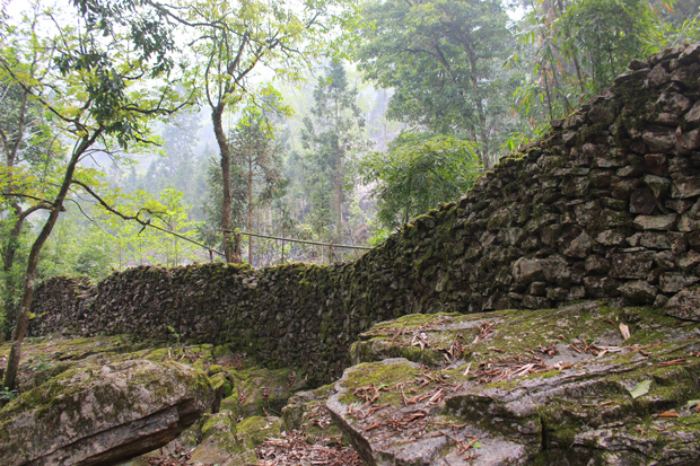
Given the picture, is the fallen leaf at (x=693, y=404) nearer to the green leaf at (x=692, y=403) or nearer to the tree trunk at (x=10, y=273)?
the green leaf at (x=692, y=403)

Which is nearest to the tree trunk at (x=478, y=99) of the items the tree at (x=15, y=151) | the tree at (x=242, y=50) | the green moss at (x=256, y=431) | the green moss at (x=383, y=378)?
the tree at (x=242, y=50)

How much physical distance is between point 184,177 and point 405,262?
43.9 meters

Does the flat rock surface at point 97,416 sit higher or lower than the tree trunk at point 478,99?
lower

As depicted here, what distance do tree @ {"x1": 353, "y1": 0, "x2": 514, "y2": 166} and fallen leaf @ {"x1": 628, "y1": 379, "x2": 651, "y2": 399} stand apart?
11.7 metres

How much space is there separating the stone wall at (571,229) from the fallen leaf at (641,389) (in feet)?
2.76

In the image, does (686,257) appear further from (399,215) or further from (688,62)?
(399,215)

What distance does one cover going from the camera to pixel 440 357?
10.2ft

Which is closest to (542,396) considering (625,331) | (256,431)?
(625,331)

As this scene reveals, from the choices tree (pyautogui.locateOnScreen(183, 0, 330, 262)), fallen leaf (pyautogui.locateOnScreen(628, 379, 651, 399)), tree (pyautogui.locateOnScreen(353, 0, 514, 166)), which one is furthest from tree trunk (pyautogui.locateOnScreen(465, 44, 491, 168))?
fallen leaf (pyautogui.locateOnScreen(628, 379, 651, 399))

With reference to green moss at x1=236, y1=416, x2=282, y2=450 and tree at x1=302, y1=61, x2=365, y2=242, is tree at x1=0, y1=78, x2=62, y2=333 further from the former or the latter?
tree at x1=302, y1=61, x2=365, y2=242

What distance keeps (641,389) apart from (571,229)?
160 centimetres

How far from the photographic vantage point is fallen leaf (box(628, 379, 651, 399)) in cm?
187

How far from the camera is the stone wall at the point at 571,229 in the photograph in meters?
2.58

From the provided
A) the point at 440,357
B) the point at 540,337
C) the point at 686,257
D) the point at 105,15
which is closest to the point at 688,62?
the point at 686,257
